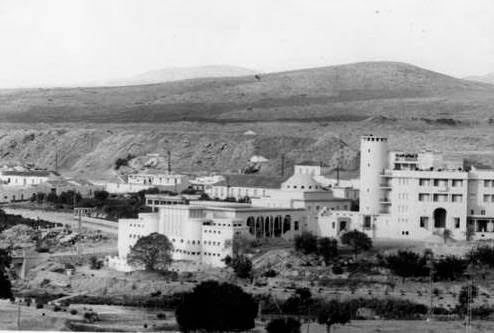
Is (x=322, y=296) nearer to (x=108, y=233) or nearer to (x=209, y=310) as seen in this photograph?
(x=209, y=310)

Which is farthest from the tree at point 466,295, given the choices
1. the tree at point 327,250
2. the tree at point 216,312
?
the tree at point 216,312

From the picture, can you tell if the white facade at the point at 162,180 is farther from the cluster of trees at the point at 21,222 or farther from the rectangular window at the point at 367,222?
the rectangular window at the point at 367,222

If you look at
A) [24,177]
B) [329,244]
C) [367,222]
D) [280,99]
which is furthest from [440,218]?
[280,99]

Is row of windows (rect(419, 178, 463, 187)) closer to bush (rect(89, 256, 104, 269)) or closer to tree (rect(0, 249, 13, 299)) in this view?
bush (rect(89, 256, 104, 269))

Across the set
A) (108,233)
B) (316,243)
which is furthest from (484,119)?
(316,243)

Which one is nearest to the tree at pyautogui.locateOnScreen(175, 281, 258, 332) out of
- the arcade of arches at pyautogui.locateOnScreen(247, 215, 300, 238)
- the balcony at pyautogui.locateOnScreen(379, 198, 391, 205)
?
the arcade of arches at pyautogui.locateOnScreen(247, 215, 300, 238)

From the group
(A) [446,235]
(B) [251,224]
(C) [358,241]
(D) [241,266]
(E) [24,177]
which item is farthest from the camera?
(E) [24,177]

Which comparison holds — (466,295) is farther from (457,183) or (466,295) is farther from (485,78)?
(485,78)
